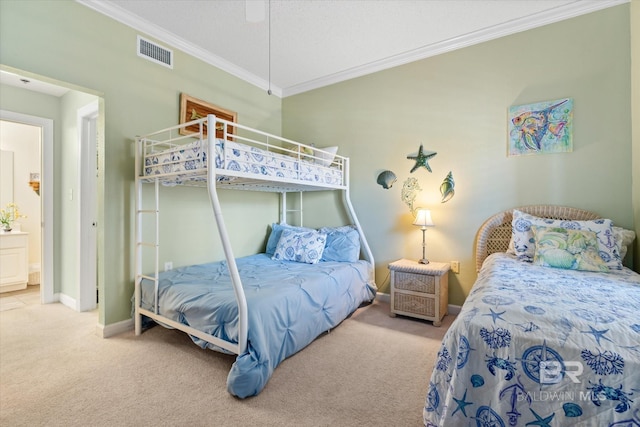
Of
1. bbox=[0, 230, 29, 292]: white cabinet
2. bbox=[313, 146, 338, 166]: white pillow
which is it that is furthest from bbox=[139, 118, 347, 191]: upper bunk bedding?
bbox=[0, 230, 29, 292]: white cabinet

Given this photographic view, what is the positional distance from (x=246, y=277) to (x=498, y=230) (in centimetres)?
239

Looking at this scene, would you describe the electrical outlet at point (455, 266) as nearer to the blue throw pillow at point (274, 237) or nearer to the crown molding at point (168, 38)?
the blue throw pillow at point (274, 237)

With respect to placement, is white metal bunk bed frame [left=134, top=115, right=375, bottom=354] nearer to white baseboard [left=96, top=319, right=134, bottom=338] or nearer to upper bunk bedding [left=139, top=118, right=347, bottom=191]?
upper bunk bedding [left=139, top=118, right=347, bottom=191]

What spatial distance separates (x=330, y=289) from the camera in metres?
2.52

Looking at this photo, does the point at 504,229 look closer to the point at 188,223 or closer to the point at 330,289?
the point at 330,289

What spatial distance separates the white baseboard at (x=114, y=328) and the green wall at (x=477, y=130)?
8.47ft

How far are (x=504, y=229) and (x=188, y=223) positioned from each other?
3147 millimetres

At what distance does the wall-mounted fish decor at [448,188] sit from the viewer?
298 centimetres

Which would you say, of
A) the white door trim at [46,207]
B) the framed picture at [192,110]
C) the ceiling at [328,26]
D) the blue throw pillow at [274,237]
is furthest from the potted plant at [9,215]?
the blue throw pillow at [274,237]

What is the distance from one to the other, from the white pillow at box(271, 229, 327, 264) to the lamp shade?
1.02 m

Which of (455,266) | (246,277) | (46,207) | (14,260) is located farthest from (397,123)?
(14,260)

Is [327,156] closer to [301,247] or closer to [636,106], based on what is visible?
[301,247]

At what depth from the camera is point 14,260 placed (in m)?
3.81

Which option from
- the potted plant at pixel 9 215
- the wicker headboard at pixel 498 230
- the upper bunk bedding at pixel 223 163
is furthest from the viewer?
the potted plant at pixel 9 215
